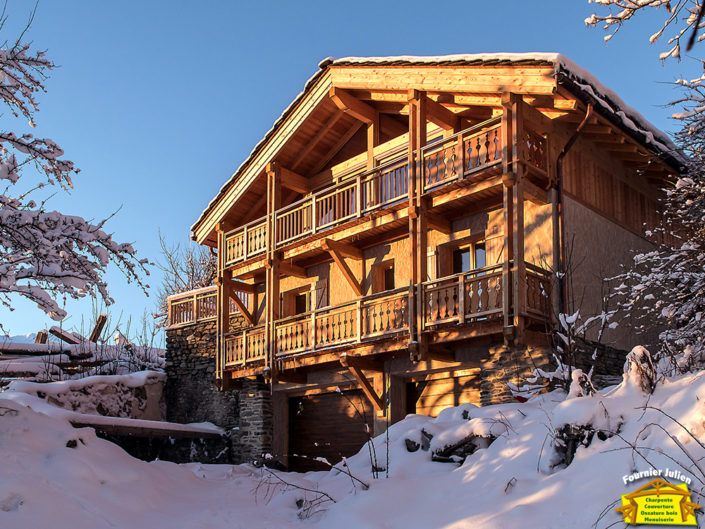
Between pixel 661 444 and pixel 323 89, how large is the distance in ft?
40.4

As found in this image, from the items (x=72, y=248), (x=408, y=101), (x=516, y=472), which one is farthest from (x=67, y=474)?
(x=408, y=101)

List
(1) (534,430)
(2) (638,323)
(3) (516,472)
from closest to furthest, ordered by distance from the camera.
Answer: (3) (516,472) → (1) (534,430) → (2) (638,323)

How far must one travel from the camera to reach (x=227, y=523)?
9.74 metres

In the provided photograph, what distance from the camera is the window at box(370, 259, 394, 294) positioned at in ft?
54.4

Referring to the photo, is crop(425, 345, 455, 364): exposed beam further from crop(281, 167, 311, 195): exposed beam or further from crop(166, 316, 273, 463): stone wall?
crop(281, 167, 311, 195): exposed beam

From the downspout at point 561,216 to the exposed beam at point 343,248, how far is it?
4.98 meters

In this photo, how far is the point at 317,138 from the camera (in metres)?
18.5

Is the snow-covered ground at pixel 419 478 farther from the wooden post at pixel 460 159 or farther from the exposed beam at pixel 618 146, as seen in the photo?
the exposed beam at pixel 618 146

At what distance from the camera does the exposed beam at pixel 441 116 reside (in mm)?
15320

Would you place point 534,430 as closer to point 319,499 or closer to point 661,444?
point 661,444

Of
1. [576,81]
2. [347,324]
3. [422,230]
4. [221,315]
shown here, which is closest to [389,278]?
[347,324]

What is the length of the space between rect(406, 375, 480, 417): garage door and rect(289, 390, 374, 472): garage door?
3.53ft

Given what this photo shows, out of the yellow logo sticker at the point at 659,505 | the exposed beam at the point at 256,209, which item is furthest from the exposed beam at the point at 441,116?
the yellow logo sticker at the point at 659,505

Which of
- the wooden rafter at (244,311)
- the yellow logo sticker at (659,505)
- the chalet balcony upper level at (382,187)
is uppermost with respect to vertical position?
the chalet balcony upper level at (382,187)
